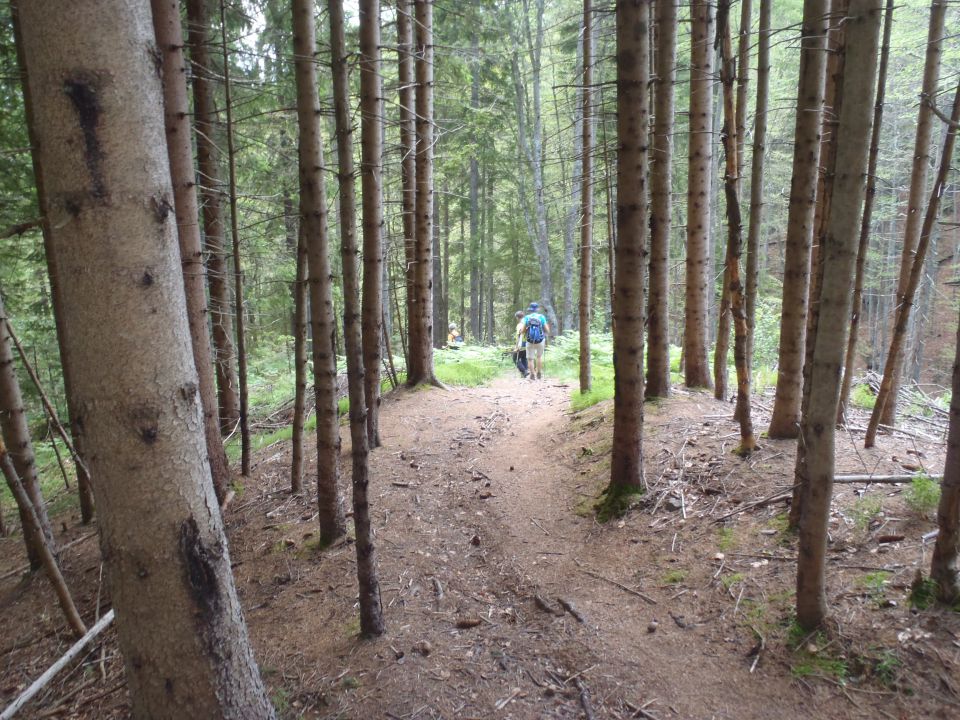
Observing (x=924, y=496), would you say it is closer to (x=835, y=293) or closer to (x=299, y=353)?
(x=835, y=293)

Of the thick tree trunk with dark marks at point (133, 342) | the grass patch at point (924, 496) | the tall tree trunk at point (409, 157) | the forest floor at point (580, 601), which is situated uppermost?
the tall tree trunk at point (409, 157)

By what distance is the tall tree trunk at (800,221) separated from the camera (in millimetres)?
4742

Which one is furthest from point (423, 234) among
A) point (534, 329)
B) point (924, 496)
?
point (924, 496)

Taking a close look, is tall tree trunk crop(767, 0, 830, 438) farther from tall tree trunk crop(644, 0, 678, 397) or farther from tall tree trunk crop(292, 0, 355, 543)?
tall tree trunk crop(292, 0, 355, 543)

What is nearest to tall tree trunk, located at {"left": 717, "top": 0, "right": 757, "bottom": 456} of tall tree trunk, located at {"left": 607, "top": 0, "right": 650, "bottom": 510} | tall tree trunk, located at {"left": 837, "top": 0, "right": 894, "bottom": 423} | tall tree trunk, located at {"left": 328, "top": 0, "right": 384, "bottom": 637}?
tall tree trunk, located at {"left": 607, "top": 0, "right": 650, "bottom": 510}

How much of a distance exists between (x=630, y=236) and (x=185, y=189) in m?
5.00

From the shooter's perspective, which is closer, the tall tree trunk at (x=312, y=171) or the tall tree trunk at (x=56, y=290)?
the tall tree trunk at (x=56, y=290)

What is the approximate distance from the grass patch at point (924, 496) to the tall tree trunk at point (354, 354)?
13.6 ft

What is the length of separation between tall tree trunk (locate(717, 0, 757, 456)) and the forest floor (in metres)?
0.59

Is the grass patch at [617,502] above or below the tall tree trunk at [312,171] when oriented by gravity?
below

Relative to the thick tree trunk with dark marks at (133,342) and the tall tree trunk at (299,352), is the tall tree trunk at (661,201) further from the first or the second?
the thick tree trunk with dark marks at (133,342)

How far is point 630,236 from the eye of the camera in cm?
539

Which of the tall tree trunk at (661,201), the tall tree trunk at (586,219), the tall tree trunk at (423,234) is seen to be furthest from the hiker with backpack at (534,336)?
the tall tree trunk at (661,201)

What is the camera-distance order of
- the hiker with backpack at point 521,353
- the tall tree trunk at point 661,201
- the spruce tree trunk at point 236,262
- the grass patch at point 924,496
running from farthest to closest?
1. the hiker with backpack at point 521,353
2. the tall tree trunk at point 661,201
3. the spruce tree trunk at point 236,262
4. the grass patch at point 924,496
